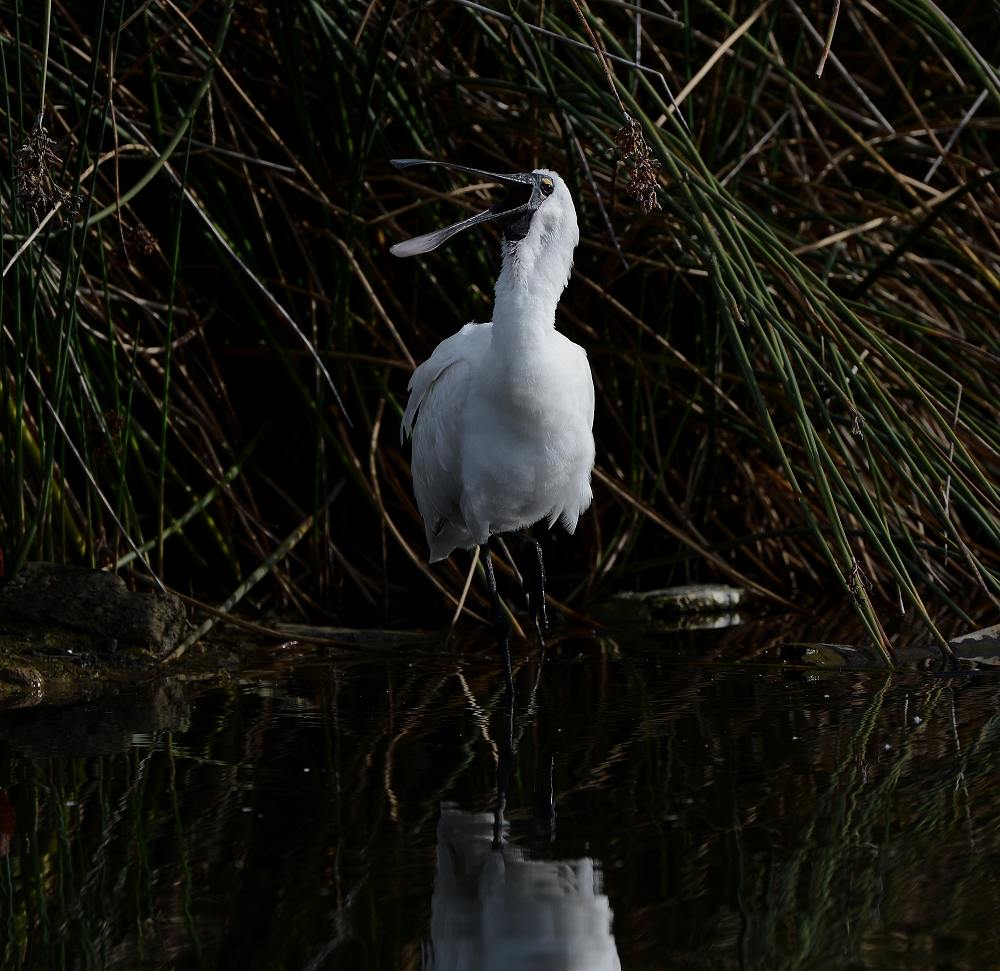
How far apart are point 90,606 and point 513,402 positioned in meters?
1.18

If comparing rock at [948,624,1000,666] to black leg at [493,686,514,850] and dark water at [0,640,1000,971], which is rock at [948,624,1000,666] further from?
black leg at [493,686,514,850]

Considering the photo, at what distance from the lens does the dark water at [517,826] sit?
178 centimetres

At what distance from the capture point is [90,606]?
359 cm

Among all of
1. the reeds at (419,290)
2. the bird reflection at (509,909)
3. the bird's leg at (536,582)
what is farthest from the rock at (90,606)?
the bird reflection at (509,909)

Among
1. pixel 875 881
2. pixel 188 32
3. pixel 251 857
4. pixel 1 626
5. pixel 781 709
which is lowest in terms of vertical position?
pixel 1 626

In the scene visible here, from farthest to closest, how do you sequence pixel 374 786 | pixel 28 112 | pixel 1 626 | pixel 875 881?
pixel 28 112
pixel 1 626
pixel 374 786
pixel 875 881

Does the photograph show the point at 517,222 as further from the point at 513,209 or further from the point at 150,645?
the point at 150,645

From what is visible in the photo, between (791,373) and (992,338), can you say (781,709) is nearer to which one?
(791,373)

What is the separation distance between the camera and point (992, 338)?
14.6 ft

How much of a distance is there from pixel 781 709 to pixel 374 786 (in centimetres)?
94

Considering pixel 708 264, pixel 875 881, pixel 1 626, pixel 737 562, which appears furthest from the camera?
pixel 737 562

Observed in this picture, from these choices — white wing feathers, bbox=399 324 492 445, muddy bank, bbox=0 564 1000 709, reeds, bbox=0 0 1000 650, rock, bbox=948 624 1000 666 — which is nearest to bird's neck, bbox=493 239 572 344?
white wing feathers, bbox=399 324 492 445

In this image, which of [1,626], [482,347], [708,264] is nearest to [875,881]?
[708,264]

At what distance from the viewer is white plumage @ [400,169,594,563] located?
3328 millimetres
